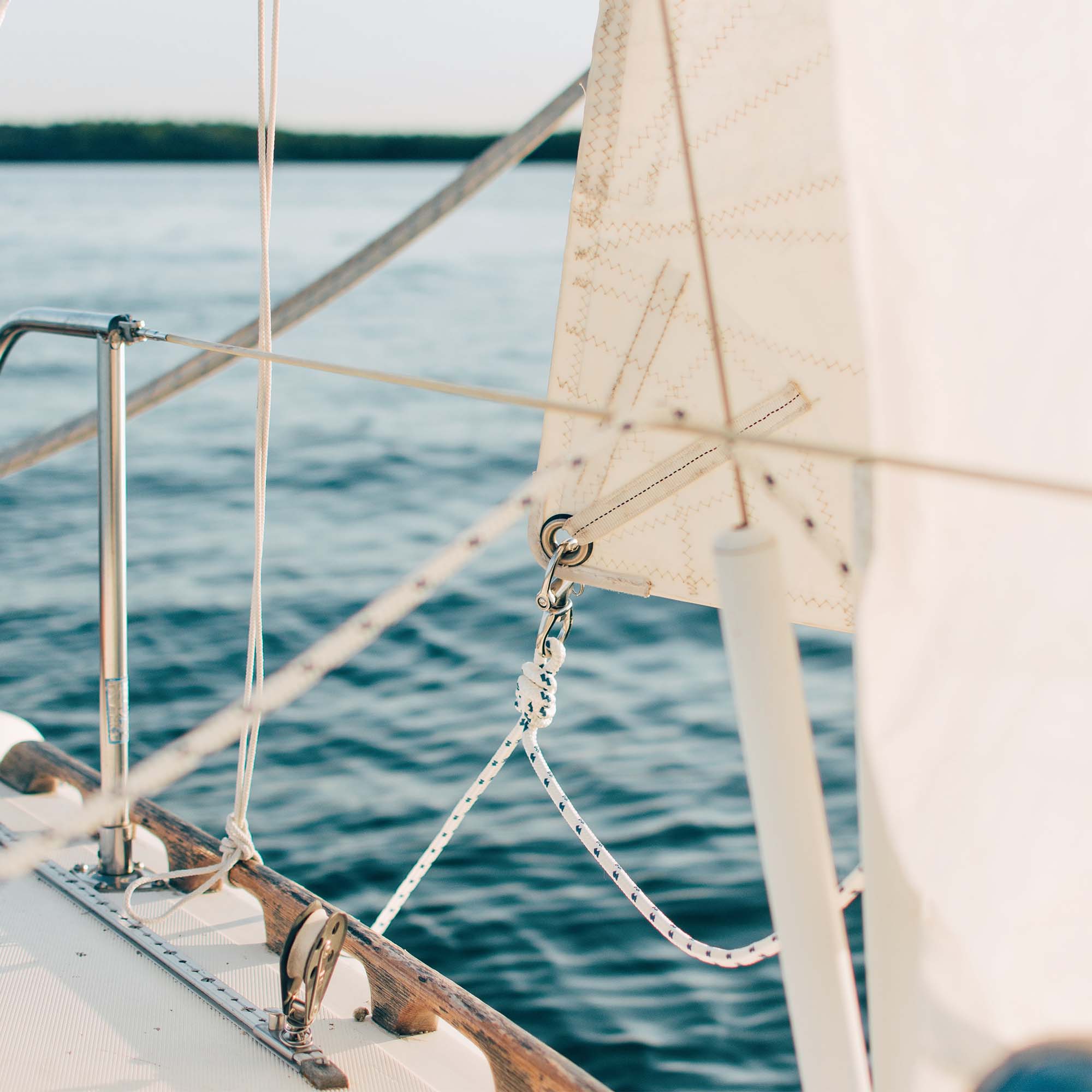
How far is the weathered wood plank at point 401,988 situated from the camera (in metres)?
1.31

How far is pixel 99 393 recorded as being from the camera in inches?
69.2

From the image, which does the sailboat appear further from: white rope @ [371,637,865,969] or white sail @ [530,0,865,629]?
white rope @ [371,637,865,969]

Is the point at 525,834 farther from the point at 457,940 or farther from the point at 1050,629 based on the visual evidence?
the point at 1050,629

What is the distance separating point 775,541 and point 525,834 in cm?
321

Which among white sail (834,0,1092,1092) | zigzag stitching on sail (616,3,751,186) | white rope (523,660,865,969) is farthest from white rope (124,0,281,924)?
white sail (834,0,1092,1092)

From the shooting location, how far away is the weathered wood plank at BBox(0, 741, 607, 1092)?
131cm

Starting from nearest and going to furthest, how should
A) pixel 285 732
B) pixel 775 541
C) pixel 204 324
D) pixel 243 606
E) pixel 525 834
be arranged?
1. pixel 775 541
2. pixel 525 834
3. pixel 285 732
4. pixel 243 606
5. pixel 204 324

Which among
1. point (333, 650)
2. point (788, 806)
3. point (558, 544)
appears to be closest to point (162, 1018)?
point (558, 544)

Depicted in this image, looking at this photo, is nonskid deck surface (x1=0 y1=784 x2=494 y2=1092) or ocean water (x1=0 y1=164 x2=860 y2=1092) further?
ocean water (x1=0 y1=164 x2=860 y2=1092)

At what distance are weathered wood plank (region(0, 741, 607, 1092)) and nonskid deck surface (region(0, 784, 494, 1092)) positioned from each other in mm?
32

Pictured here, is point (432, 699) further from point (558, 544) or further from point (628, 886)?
point (558, 544)

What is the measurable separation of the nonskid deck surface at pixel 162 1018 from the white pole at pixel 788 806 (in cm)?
71

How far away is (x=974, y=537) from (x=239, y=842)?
129 cm

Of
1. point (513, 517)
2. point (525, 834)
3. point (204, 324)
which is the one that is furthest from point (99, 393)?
point (204, 324)
